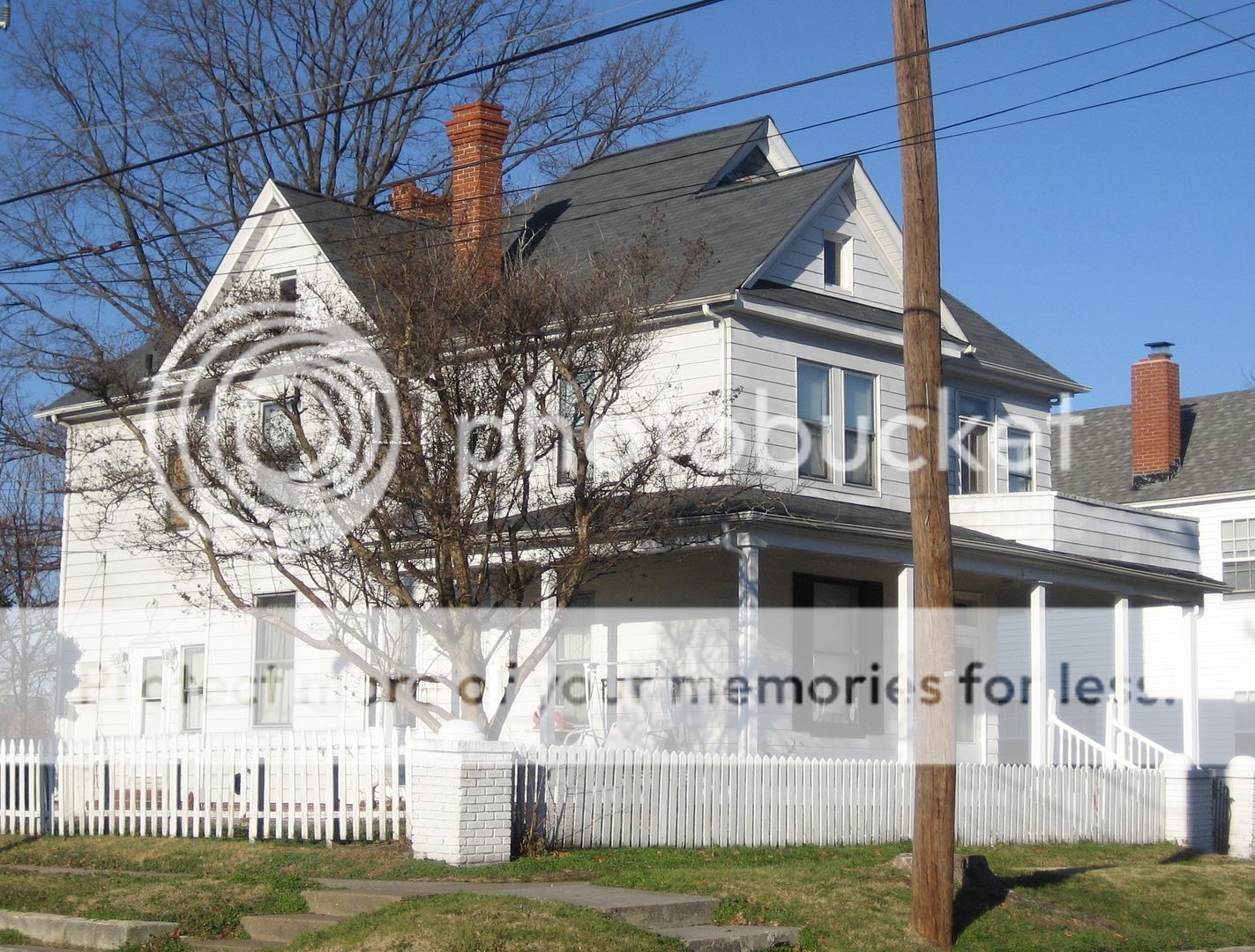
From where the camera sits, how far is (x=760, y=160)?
84.3ft

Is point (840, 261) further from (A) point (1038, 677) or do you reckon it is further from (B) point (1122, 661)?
(B) point (1122, 661)

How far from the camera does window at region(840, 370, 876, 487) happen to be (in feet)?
69.9

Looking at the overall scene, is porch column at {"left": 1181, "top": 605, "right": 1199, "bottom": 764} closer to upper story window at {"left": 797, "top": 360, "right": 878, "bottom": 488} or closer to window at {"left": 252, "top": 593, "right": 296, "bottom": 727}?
upper story window at {"left": 797, "top": 360, "right": 878, "bottom": 488}

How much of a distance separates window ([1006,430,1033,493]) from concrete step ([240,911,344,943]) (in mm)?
15593

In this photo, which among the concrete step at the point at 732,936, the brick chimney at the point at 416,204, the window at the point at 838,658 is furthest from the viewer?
the brick chimney at the point at 416,204

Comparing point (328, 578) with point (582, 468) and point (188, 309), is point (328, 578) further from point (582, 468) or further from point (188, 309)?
point (188, 309)

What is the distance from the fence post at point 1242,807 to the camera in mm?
19938

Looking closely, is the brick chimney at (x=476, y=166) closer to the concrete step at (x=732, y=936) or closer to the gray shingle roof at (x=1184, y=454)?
the concrete step at (x=732, y=936)

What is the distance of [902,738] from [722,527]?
4020 mm

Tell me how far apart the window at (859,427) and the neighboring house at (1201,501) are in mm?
11041

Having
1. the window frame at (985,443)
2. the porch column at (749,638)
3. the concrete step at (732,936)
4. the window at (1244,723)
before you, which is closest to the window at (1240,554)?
the window at (1244,723)

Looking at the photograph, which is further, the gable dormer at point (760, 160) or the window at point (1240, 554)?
the window at point (1240, 554)

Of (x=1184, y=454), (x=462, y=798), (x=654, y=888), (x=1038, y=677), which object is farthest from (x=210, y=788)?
(x=1184, y=454)

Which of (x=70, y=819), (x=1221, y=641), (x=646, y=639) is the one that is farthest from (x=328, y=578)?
(x=1221, y=641)
